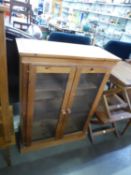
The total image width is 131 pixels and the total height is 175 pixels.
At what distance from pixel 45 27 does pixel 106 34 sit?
178 cm

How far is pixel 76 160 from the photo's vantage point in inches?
63.8

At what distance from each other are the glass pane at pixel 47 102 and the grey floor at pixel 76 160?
227 mm

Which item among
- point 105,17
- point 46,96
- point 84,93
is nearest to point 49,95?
point 46,96

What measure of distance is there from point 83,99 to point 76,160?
0.69m

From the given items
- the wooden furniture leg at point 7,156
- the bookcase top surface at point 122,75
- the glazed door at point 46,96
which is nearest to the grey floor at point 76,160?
the wooden furniture leg at point 7,156

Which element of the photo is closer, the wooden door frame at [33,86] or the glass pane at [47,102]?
the wooden door frame at [33,86]

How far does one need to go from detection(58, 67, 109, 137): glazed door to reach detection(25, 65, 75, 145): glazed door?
76 mm

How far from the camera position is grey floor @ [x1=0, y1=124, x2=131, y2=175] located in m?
1.47

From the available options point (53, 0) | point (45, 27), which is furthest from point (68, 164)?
point (53, 0)

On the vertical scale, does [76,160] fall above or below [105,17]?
below

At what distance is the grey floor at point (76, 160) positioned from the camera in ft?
4.82

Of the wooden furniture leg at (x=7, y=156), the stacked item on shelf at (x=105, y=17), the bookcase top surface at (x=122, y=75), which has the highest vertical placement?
the stacked item on shelf at (x=105, y=17)

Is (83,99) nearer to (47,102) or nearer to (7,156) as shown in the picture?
(47,102)

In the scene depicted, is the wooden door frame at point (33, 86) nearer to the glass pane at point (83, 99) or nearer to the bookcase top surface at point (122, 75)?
the glass pane at point (83, 99)
